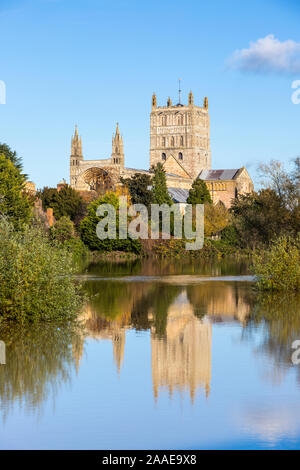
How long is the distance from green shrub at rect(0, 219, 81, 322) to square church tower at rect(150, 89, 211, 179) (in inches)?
4474

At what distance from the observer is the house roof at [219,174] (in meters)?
113

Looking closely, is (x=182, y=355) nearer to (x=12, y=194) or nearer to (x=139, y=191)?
(x=12, y=194)

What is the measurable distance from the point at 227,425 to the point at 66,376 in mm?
3435

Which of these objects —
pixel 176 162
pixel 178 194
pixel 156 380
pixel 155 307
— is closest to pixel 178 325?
pixel 155 307

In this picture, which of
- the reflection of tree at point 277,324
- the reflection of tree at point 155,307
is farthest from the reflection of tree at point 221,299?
the reflection of tree at point 155,307

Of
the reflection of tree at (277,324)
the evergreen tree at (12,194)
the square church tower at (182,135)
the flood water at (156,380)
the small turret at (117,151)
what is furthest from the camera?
the square church tower at (182,135)

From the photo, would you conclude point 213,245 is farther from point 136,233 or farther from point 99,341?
point 99,341

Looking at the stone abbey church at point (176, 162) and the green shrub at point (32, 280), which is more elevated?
the stone abbey church at point (176, 162)

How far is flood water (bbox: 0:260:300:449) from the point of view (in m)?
8.80

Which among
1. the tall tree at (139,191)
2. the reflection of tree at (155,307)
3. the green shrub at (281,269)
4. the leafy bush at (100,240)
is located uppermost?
the tall tree at (139,191)

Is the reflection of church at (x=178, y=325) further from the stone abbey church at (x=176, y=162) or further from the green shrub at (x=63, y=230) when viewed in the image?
the stone abbey church at (x=176, y=162)

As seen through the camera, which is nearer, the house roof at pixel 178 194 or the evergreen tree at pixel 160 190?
the evergreen tree at pixel 160 190

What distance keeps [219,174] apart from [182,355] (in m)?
103
